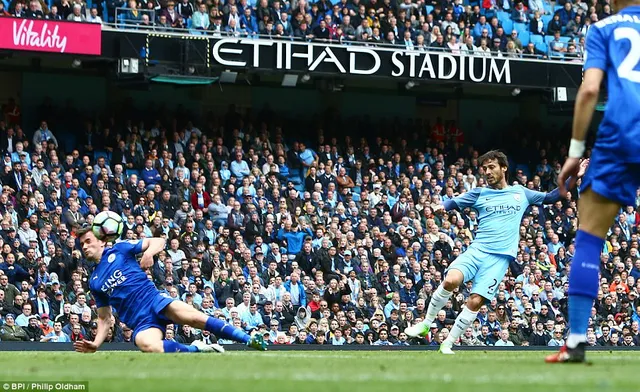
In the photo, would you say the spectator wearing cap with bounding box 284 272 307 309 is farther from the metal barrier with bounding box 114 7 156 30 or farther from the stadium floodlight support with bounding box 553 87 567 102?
the stadium floodlight support with bounding box 553 87 567 102

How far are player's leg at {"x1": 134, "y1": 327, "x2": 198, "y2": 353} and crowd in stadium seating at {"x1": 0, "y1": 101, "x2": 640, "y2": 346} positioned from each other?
805 cm

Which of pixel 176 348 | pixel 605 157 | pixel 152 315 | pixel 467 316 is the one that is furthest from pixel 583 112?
pixel 467 316

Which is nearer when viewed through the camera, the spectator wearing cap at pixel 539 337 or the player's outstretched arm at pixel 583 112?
the player's outstretched arm at pixel 583 112

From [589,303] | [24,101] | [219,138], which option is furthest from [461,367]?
[24,101]

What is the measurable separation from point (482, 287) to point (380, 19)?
690 inches

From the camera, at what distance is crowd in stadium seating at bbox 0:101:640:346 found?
2258 cm

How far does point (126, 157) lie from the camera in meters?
26.9

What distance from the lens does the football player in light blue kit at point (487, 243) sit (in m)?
14.2

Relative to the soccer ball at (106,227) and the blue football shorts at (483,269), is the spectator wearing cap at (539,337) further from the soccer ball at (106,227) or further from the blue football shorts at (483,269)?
the soccer ball at (106,227)

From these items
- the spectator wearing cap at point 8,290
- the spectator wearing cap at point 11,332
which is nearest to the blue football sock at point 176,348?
the spectator wearing cap at point 11,332

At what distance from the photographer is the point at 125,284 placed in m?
12.7

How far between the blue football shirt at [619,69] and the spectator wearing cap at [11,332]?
14.3 m

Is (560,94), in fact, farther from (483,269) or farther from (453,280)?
(453,280)

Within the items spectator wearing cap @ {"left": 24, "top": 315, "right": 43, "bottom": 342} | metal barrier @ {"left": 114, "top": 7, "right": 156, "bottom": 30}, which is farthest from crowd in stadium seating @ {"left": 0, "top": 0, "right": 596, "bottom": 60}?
spectator wearing cap @ {"left": 24, "top": 315, "right": 43, "bottom": 342}
